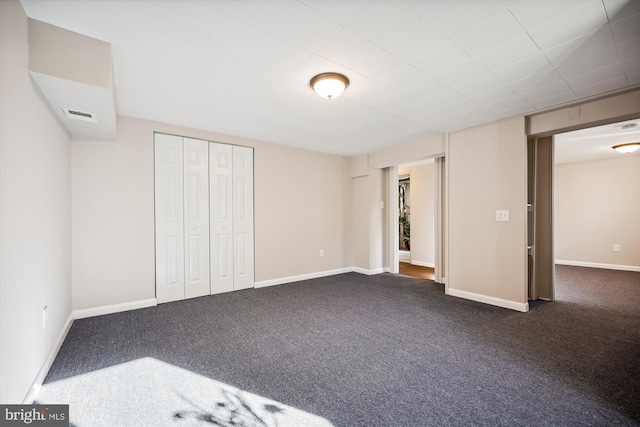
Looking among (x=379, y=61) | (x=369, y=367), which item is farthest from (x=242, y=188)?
(x=369, y=367)

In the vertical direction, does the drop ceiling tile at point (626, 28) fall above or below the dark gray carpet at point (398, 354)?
above

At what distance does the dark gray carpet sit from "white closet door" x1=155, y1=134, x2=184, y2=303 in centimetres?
29

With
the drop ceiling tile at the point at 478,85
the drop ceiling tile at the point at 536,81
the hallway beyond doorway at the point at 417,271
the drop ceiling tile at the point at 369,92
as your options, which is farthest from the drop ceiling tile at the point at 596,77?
the hallway beyond doorway at the point at 417,271

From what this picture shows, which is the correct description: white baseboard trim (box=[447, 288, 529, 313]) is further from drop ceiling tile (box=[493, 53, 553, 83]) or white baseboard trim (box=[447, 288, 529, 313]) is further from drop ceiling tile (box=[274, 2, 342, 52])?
drop ceiling tile (box=[274, 2, 342, 52])

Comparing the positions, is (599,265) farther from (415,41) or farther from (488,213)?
(415,41)

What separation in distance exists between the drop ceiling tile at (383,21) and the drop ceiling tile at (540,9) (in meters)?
0.55

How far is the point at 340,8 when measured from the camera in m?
1.55

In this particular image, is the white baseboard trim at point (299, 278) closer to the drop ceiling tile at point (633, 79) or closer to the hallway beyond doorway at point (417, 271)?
the hallway beyond doorway at point (417, 271)

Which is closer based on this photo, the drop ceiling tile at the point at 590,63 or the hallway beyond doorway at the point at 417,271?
the drop ceiling tile at the point at 590,63

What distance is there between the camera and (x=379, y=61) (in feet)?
6.87

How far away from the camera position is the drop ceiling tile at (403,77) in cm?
223

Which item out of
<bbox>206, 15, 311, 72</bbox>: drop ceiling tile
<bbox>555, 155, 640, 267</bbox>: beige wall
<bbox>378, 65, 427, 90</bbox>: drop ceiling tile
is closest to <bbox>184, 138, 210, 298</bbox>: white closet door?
<bbox>206, 15, 311, 72</bbox>: drop ceiling tile

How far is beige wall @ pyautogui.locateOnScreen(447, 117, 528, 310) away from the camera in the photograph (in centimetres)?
321

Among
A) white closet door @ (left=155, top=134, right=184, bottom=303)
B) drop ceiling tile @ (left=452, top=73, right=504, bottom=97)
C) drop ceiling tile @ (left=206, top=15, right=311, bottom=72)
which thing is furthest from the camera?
white closet door @ (left=155, top=134, right=184, bottom=303)
